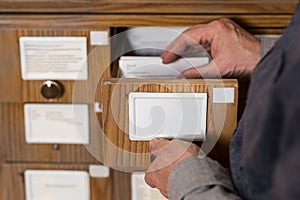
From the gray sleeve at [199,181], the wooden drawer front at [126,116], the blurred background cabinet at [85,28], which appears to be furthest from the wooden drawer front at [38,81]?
the gray sleeve at [199,181]

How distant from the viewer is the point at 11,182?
77 centimetres

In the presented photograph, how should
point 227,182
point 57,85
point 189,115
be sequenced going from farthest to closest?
point 57,85 → point 189,115 → point 227,182

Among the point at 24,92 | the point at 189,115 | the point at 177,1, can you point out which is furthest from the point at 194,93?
the point at 24,92

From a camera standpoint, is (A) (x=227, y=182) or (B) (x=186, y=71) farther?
(B) (x=186, y=71)

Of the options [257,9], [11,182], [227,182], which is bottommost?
[11,182]

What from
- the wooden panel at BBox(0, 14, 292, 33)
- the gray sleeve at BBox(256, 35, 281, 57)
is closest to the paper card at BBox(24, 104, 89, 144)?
the wooden panel at BBox(0, 14, 292, 33)

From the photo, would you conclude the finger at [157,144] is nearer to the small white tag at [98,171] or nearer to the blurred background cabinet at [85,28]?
the blurred background cabinet at [85,28]

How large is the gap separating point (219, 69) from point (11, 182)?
309 mm

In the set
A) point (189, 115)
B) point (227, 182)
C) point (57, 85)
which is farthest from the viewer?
point (57, 85)

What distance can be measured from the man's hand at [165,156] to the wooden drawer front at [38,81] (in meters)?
0.14

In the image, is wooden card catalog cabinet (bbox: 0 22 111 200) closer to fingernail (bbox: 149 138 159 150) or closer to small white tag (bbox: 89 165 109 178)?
small white tag (bbox: 89 165 109 178)

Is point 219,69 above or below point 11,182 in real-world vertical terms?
above

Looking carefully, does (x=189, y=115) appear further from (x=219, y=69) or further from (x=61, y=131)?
(x=61, y=131)

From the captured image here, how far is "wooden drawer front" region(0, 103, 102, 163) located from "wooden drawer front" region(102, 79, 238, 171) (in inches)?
4.4
